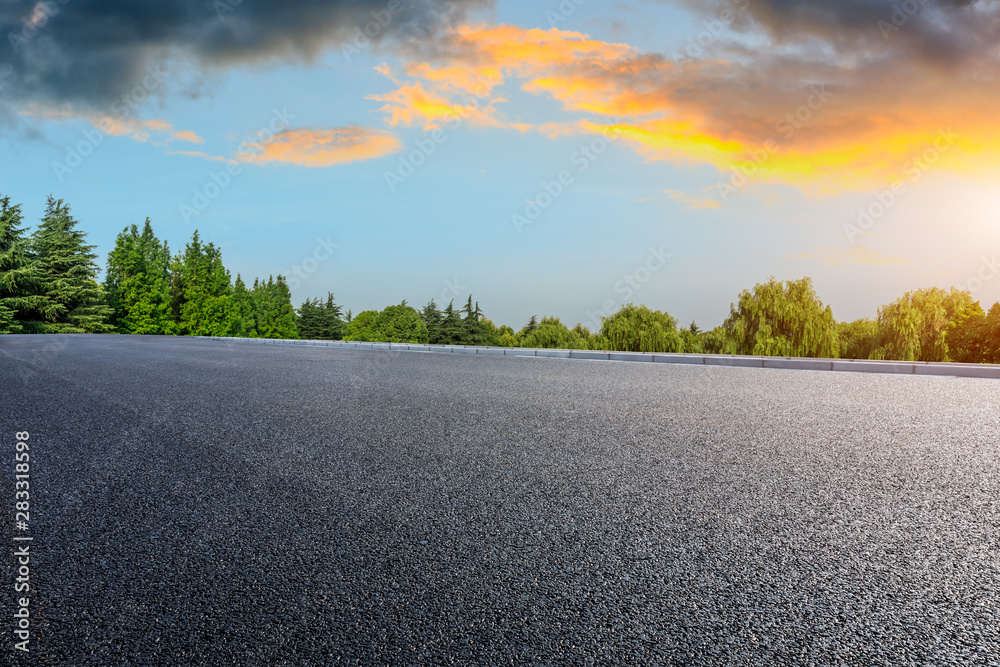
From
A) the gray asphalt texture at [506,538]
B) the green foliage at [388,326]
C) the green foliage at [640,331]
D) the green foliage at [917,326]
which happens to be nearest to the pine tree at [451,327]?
the green foliage at [388,326]

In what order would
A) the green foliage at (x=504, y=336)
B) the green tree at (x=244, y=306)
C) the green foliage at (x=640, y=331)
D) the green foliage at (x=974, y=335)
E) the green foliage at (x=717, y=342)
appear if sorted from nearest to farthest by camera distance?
the green foliage at (x=974, y=335)
the green foliage at (x=717, y=342)
the green foliage at (x=640, y=331)
the green foliage at (x=504, y=336)
the green tree at (x=244, y=306)

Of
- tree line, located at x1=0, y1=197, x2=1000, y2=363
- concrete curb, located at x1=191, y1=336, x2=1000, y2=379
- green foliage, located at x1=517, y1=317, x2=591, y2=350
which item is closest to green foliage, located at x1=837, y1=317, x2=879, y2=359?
tree line, located at x1=0, y1=197, x2=1000, y2=363

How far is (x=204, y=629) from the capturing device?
7.98 feet

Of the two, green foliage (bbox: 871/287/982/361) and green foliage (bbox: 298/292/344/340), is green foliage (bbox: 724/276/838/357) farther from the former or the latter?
green foliage (bbox: 298/292/344/340)

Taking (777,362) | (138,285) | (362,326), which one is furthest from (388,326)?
(777,362)

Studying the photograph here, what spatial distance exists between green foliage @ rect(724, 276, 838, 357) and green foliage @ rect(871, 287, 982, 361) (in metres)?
2.66

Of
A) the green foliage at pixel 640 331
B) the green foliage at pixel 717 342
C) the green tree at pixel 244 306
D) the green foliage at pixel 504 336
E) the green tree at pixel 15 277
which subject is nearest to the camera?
the green foliage at pixel 717 342

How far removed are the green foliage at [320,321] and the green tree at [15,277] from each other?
1208 inches

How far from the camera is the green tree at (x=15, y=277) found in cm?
4384

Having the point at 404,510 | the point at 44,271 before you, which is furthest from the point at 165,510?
the point at 44,271

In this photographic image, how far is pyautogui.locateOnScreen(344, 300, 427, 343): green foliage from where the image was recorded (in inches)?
3022

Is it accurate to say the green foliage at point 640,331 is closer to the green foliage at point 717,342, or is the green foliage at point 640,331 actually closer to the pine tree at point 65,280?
the green foliage at point 717,342

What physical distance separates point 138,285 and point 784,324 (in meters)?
50.3

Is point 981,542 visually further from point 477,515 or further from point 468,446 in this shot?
point 468,446
